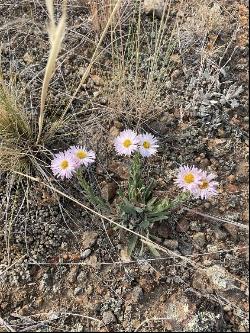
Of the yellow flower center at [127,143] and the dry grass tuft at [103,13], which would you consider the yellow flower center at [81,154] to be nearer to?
the yellow flower center at [127,143]

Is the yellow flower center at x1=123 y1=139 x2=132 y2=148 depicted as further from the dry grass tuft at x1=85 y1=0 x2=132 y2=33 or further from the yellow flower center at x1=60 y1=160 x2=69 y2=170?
the dry grass tuft at x1=85 y1=0 x2=132 y2=33

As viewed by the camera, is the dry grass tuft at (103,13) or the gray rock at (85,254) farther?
the dry grass tuft at (103,13)

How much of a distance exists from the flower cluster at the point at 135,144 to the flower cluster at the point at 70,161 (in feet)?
0.34

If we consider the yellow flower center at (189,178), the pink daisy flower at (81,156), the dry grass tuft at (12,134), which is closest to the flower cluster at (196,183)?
the yellow flower center at (189,178)

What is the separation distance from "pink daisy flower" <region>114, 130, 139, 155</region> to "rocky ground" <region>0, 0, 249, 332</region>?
0.17 meters

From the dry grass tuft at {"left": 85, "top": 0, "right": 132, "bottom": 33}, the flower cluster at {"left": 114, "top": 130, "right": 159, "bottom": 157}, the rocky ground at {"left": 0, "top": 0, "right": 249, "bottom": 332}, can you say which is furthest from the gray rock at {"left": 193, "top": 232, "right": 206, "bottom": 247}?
the dry grass tuft at {"left": 85, "top": 0, "right": 132, "bottom": 33}

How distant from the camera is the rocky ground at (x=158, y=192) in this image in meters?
1.63

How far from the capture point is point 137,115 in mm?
1968

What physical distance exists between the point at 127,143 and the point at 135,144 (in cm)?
3

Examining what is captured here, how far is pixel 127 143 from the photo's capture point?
175 cm

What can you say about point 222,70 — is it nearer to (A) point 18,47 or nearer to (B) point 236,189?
(B) point 236,189

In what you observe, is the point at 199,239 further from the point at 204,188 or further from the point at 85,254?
the point at 85,254

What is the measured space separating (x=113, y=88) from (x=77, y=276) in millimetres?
747

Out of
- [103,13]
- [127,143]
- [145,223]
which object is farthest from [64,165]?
[103,13]
